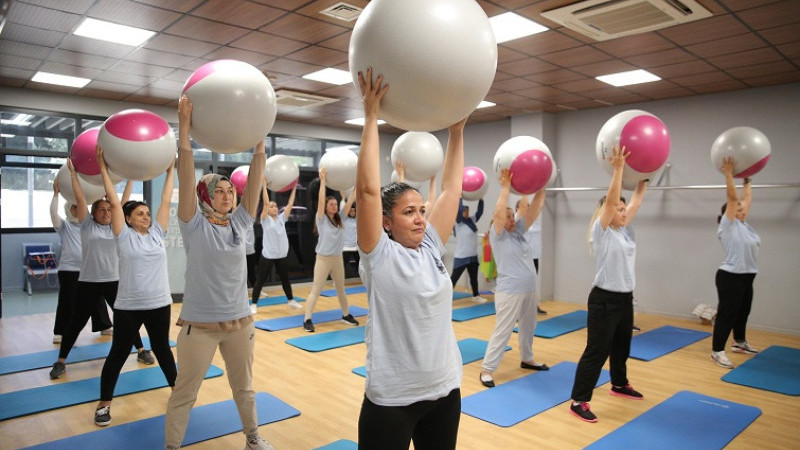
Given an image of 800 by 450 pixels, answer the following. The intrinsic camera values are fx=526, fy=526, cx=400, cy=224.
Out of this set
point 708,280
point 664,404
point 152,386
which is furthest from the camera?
point 708,280

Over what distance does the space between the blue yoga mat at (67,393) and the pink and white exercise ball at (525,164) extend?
266 centimetres

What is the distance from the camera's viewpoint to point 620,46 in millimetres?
4250

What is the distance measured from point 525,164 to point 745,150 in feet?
A: 6.68

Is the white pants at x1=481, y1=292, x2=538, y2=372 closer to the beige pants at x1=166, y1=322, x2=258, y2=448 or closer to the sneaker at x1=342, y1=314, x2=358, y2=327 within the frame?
the beige pants at x1=166, y1=322, x2=258, y2=448

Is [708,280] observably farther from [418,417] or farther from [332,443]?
[418,417]

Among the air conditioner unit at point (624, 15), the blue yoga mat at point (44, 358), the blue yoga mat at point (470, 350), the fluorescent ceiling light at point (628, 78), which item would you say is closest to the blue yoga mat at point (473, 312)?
the blue yoga mat at point (470, 350)

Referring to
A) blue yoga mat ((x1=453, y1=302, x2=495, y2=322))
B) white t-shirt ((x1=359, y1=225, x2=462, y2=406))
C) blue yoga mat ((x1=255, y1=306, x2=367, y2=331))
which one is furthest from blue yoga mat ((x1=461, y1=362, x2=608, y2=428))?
blue yoga mat ((x1=255, y1=306, x2=367, y2=331))

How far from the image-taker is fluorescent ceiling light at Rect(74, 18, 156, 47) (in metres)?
3.84

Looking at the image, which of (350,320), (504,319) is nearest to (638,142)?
(504,319)

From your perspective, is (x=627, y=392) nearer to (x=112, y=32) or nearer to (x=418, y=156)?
(x=418, y=156)

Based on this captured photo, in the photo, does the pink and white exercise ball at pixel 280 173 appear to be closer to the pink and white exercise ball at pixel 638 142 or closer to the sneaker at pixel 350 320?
the sneaker at pixel 350 320

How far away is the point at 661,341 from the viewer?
5.15 meters

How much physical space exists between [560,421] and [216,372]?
256cm

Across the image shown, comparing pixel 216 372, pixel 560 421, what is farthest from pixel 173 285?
pixel 560 421
